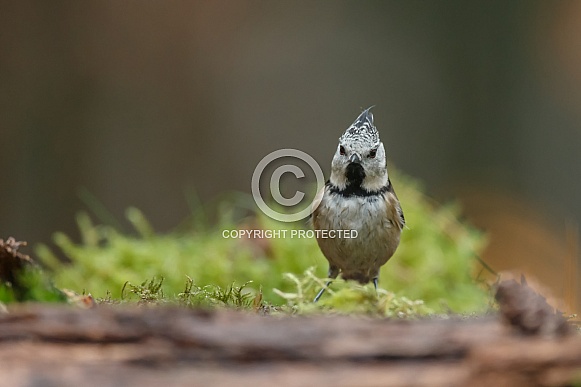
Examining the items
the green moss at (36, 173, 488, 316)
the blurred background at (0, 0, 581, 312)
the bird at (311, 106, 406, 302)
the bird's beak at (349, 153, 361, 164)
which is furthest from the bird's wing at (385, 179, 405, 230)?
the blurred background at (0, 0, 581, 312)

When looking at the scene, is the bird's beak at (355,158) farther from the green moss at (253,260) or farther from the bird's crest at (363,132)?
the green moss at (253,260)

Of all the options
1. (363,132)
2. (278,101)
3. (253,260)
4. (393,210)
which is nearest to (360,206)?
(393,210)

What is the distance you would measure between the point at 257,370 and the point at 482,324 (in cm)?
48

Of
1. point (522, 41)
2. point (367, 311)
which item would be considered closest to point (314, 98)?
point (522, 41)

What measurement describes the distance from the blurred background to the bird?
5607mm

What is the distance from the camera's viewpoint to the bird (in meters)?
2.93

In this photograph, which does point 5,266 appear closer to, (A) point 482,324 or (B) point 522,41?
(A) point 482,324

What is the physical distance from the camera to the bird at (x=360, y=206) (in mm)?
2928

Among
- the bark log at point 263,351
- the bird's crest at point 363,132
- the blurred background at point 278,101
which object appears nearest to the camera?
the bark log at point 263,351

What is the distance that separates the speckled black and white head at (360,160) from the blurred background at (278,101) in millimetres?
→ 5659

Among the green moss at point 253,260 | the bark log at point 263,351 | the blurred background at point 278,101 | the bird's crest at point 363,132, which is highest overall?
the blurred background at point 278,101

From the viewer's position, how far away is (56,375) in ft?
4.17

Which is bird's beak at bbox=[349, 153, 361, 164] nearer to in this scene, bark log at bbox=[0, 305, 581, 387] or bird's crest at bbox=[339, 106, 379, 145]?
bird's crest at bbox=[339, 106, 379, 145]

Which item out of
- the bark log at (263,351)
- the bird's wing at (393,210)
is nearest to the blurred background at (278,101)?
the bird's wing at (393,210)
